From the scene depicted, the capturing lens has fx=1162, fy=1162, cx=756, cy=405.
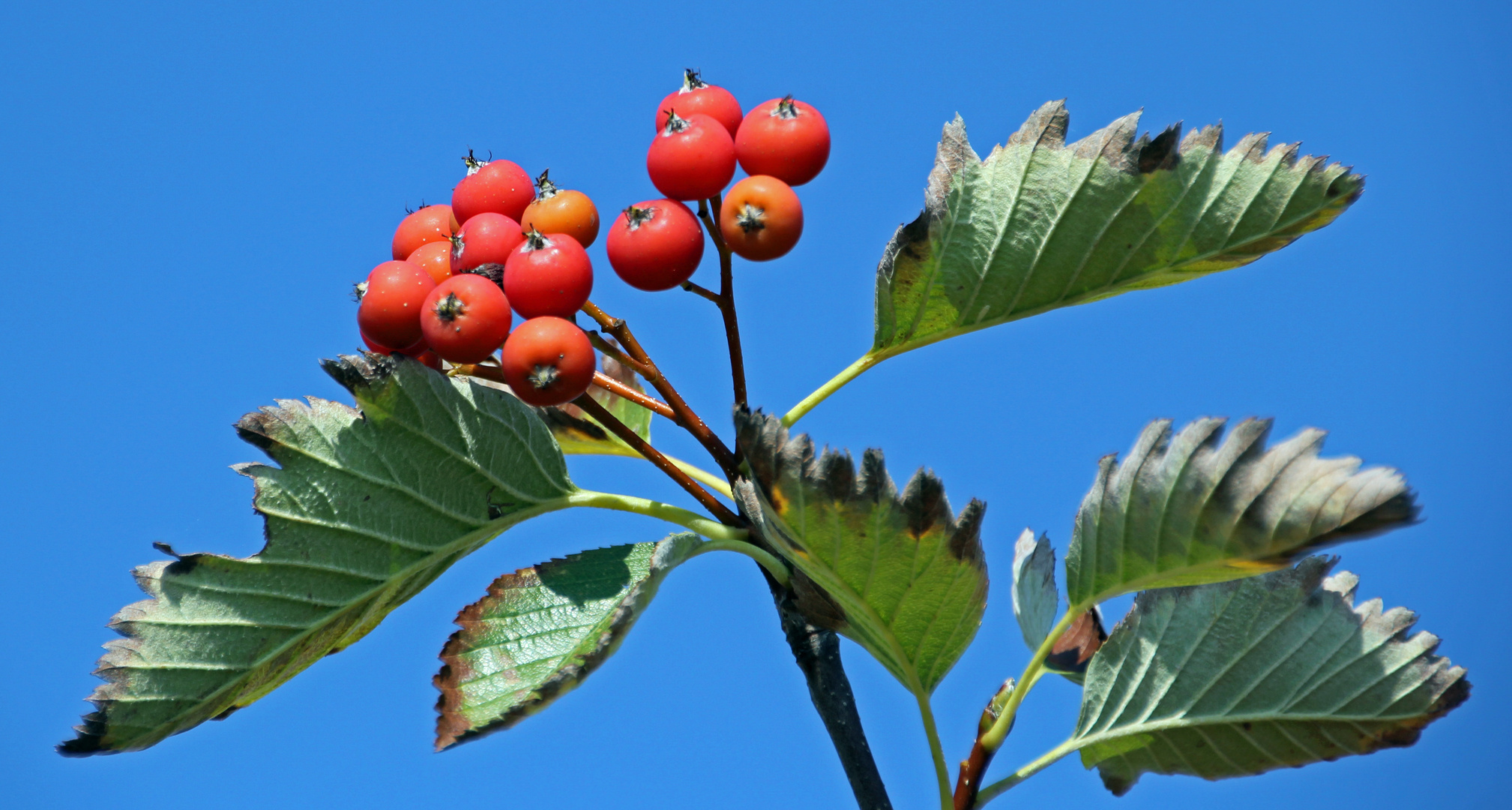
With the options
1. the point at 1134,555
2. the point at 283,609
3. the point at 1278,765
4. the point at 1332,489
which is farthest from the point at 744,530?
the point at 1278,765

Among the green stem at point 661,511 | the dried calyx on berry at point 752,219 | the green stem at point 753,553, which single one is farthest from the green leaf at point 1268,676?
the dried calyx on berry at point 752,219

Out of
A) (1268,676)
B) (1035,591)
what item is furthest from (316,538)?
(1268,676)

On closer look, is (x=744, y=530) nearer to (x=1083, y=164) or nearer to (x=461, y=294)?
(x=461, y=294)

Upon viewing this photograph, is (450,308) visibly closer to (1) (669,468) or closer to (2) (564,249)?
(2) (564,249)

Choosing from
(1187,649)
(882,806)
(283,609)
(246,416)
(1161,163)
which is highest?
(1161,163)

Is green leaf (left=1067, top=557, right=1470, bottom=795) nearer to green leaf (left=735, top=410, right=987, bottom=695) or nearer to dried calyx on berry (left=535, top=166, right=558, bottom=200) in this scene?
green leaf (left=735, top=410, right=987, bottom=695)

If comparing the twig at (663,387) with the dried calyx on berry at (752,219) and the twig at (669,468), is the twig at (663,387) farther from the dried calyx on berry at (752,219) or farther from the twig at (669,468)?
the dried calyx on berry at (752,219)

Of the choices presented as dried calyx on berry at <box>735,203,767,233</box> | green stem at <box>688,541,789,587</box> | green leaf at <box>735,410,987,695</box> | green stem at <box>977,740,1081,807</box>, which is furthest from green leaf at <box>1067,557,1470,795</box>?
dried calyx on berry at <box>735,203,767,233</box>
